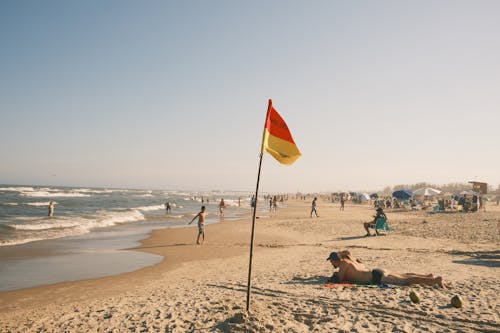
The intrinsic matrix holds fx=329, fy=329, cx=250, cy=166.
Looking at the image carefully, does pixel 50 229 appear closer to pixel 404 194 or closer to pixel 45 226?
pixel 45 226

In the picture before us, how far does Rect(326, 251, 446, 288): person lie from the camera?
762 centimetres

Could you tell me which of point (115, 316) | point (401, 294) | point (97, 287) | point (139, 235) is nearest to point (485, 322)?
point (401, 294)

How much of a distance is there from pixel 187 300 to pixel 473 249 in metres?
11.8

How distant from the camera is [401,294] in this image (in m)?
7.02

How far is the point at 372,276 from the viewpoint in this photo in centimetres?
791

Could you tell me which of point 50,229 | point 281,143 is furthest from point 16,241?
point 281,143

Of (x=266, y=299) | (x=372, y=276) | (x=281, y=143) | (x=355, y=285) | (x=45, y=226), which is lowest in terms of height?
(x=45, y=226)

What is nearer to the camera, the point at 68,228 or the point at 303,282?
the point at 303,282

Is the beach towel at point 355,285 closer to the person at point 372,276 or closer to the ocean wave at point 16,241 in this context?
the person at point 372,276

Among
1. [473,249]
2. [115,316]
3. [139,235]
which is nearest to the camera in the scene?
[115,316]

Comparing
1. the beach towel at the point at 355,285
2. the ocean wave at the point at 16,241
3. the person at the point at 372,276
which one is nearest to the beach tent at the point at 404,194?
the person at the point at 372,276

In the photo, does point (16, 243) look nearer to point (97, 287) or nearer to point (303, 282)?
point (97, 287)

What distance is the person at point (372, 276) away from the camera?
7617 millimetres

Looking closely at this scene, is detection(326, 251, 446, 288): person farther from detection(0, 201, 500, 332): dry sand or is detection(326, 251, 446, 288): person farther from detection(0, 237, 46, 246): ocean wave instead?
detection(0, 237, 46, 246): ocean wave
